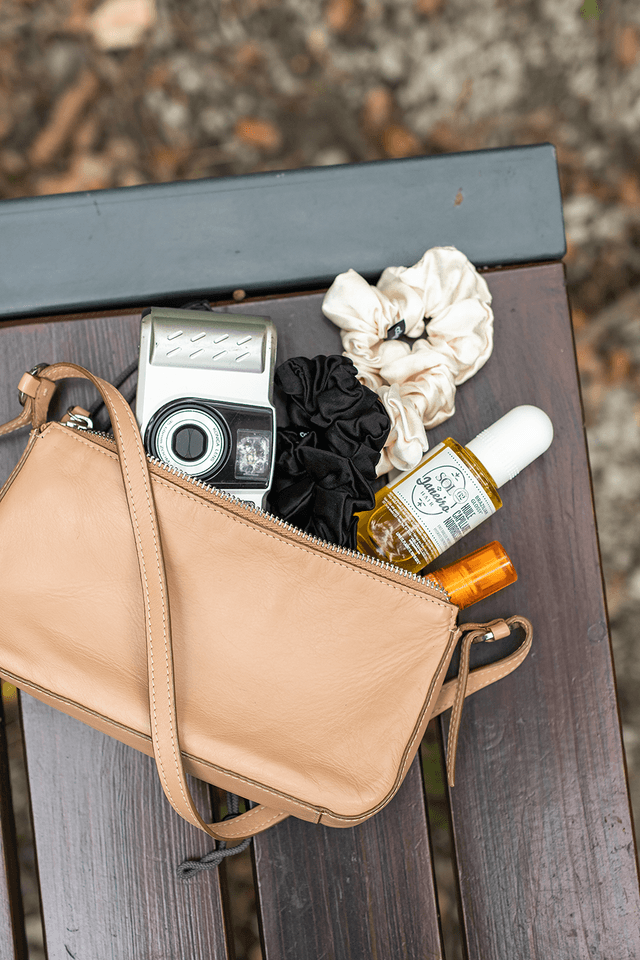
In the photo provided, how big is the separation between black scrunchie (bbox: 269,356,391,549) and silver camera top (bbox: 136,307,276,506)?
2 centimetres

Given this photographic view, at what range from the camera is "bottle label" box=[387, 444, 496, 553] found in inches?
20.6

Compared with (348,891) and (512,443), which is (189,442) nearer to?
(512,443)

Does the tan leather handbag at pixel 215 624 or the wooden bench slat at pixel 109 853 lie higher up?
the tan leather handbag at pixel 215 624

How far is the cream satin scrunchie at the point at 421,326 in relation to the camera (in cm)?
56

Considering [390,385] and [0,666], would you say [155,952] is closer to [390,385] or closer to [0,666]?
[0,666]

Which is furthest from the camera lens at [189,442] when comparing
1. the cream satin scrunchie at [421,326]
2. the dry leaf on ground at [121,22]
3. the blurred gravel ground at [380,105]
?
the dry leaf on ground at [121,22]

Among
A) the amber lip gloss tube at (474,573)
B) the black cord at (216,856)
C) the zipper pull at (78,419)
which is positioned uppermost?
the zipper pull at (78,419)

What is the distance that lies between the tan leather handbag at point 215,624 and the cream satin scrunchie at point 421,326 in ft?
0.46

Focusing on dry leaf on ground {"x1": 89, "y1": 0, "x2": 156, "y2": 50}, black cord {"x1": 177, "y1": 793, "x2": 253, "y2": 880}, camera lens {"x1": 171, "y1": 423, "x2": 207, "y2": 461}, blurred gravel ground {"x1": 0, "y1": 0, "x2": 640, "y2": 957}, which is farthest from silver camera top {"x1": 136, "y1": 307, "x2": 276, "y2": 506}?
dry leaf on ground {"x1": 89, "y1": 0, "x2": 156, "y2": 50}

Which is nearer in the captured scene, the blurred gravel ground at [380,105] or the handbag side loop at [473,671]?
the handbag side loop at [473,671]

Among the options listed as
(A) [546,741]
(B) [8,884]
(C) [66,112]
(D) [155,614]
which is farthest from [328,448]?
(C) [66,112]

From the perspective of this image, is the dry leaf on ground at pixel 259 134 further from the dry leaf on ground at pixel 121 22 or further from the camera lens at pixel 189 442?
the camera lens at pixel 189 442

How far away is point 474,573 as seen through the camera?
54cm

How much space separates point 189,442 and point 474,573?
0.83ft
